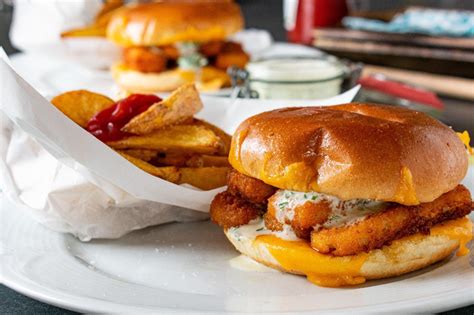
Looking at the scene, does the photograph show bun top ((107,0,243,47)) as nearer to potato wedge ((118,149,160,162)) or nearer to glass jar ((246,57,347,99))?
glass jar ((246,57,347,99))

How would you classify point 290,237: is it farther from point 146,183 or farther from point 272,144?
point 146,183

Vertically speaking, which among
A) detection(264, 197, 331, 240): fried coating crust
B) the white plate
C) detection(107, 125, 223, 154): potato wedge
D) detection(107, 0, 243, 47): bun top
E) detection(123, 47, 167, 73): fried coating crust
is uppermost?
detection(264, 197, 331, 240): fried coating crust

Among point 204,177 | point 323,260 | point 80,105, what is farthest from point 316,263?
point 80,105

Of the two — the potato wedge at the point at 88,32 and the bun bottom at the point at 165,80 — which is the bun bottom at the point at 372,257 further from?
the potato wedge at the point at 88,32

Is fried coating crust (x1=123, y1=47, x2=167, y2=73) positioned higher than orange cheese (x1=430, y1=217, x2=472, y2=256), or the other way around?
orange cheese (x1=430, y1=217, x2=472, y2=256)

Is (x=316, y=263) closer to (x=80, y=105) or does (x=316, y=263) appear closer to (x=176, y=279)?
(x=176, y=279)

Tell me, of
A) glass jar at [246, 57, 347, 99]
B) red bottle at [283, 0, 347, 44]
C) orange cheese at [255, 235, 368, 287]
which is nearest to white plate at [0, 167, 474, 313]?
orange cheese at [255, 235, 368, 287]
